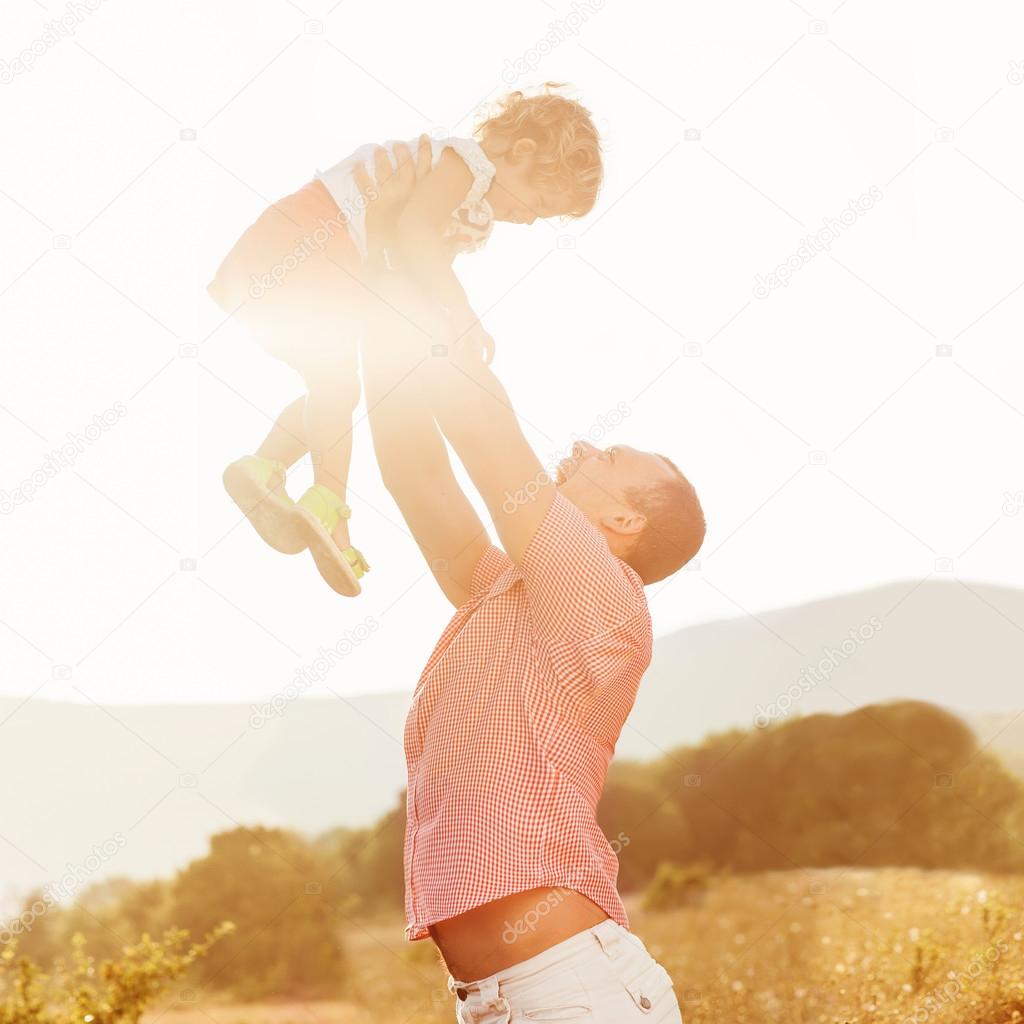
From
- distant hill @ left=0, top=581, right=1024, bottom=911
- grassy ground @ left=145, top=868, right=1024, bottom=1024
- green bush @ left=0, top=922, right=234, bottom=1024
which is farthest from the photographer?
distant hill @ left=0, top=581, right=1024, bottom=911

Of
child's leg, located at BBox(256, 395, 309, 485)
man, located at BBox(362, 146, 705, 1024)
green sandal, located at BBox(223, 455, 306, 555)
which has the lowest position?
man, located at BBox(362, 146, 705, 1024)

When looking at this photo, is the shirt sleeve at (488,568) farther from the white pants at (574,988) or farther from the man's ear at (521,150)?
the man's ear at (521,150)

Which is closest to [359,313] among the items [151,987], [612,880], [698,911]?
[612,880]

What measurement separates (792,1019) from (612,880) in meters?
3.97

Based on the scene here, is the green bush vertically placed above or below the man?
below

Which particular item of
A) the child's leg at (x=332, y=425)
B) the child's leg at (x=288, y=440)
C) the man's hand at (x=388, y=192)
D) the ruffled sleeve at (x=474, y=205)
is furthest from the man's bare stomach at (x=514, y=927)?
the ruffled sleeve at (x=474, y=205)

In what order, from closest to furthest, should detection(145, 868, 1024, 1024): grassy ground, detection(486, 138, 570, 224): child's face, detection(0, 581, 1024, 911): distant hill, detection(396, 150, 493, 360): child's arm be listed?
detection(396, 150, 493, 360): child's arm, detection(486, 138, 570, 224): child's face, detection(145, 868, 1024, 1024): grassy ground, detection(0, 581, 1024, 911): distant hill

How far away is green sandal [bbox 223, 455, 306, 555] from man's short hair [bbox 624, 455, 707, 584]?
504 mm

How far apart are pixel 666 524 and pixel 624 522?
0.25ft

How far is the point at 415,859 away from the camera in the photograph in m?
1.33

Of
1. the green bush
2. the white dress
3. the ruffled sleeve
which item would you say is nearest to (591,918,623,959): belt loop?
the white dress

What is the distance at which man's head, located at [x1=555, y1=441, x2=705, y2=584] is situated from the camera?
63.4 inches

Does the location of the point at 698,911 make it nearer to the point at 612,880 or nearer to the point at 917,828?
the point at 917,828

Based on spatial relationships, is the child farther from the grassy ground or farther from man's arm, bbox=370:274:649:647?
the grassy ground
